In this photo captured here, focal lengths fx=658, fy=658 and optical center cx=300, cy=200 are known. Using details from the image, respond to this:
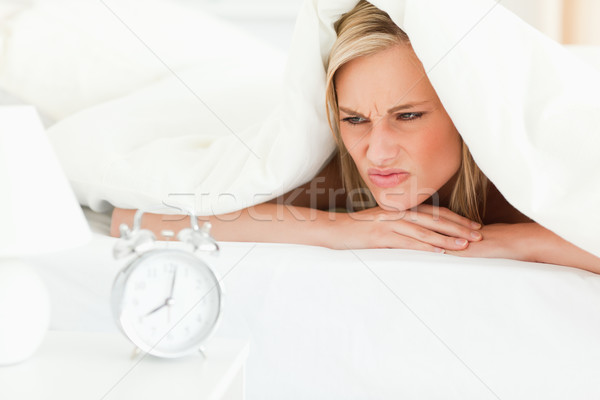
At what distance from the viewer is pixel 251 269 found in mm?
961

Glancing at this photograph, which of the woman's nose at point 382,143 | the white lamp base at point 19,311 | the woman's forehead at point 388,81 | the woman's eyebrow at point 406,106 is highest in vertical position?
the woman's forehead at point 388,81

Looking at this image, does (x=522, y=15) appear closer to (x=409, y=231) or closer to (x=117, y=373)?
(x=409, y=231)

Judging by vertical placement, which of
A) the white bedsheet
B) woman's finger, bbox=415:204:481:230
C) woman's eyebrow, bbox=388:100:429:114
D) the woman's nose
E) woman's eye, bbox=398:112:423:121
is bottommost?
the white bedsheet

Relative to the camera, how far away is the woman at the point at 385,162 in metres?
1.07

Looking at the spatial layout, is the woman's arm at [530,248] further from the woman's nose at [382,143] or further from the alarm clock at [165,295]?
the alarm clock at [165,295]

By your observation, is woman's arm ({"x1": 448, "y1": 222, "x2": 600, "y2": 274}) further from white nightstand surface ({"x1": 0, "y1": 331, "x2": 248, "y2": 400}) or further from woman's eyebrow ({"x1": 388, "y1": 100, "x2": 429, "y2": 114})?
white nightstand surface ({"x1": 0, "y1": 331, "x2": 248, "y2": 400})

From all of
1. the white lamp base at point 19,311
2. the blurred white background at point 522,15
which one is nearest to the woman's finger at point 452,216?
the white lamp base at point 19,311

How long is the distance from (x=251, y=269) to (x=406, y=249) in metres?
0.26

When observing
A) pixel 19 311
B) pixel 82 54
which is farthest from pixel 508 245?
pixel 82 54

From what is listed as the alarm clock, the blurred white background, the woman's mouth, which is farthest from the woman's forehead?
the blurred white background

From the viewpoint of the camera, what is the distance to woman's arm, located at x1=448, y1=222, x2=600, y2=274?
3.10ft

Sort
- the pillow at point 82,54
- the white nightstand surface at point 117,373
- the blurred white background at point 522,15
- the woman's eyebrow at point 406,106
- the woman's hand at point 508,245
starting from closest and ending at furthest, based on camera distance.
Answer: the white nightstand surface at point 117,373
the woman's hand at point 508,245
the woman's eyebrow at point 406,106
the pillow at point 82,54
the blurred white background at point 522,15

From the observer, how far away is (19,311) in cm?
75

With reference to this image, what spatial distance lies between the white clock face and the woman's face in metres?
0.46
